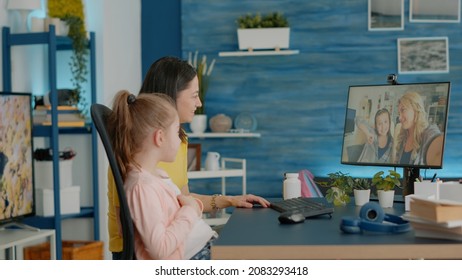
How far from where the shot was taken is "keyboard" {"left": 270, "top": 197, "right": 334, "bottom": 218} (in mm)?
2322

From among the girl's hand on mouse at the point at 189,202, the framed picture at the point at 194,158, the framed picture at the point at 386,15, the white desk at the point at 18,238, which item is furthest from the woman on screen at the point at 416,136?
the framed picture at the point at 386,15

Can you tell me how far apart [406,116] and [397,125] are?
5 cm

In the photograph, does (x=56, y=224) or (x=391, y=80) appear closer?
(x=391, y=80)

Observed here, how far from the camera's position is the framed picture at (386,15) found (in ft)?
17.4

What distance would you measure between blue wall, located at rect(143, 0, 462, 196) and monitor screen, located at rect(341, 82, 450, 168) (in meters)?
2.51

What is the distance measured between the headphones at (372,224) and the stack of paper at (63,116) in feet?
9.38

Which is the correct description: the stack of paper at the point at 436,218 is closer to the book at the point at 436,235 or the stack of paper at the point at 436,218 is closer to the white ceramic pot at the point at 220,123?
the book at the point at 436,235

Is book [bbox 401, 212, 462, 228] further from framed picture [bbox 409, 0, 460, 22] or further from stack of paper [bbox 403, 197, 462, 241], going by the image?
framed picture [bbox 409, 0, 460, 22]

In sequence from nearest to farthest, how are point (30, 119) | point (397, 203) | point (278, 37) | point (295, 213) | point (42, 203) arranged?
point (295, 213) → point (397, 203) → point (30, 119) → point (42, 203) → point (278, 37)

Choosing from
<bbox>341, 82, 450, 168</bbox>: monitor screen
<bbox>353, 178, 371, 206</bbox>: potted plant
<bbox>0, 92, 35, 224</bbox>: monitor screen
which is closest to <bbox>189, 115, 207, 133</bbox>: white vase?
<bbox>0, 92, 35, 224</bbox>: monitor screen
